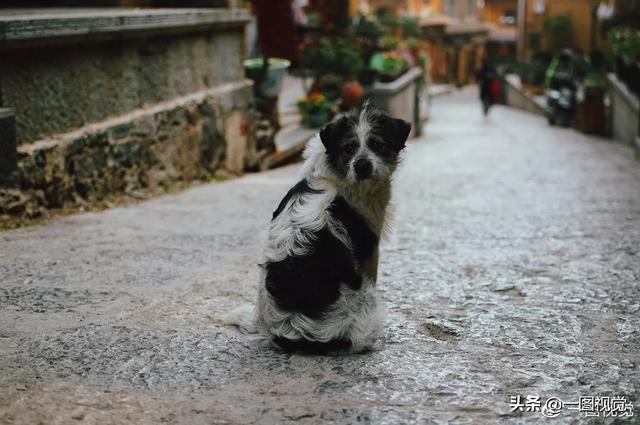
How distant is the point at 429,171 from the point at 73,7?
5.23 m

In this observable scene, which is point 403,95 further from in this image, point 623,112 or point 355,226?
point 355,226

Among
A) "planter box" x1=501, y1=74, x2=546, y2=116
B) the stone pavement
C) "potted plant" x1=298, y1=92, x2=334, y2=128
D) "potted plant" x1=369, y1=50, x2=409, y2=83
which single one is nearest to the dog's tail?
the stone pavement

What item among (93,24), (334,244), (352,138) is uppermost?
(93,24)

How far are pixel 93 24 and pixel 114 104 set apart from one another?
82 centimetres

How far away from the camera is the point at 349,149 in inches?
129

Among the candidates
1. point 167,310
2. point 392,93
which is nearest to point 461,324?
point 167,310

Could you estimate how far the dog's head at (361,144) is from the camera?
3.24m

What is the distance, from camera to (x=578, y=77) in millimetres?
27828

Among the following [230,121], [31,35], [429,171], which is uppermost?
[31,35]

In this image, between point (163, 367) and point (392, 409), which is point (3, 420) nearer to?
point (163, 367)

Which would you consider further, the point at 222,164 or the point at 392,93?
the point at 392,93

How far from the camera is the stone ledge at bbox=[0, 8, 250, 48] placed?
17.7ft

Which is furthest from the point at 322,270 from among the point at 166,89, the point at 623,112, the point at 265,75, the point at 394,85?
the point at 623,112

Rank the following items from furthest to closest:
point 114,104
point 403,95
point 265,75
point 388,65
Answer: point 403,95
point 388,65
point 265,75
point 114,104
